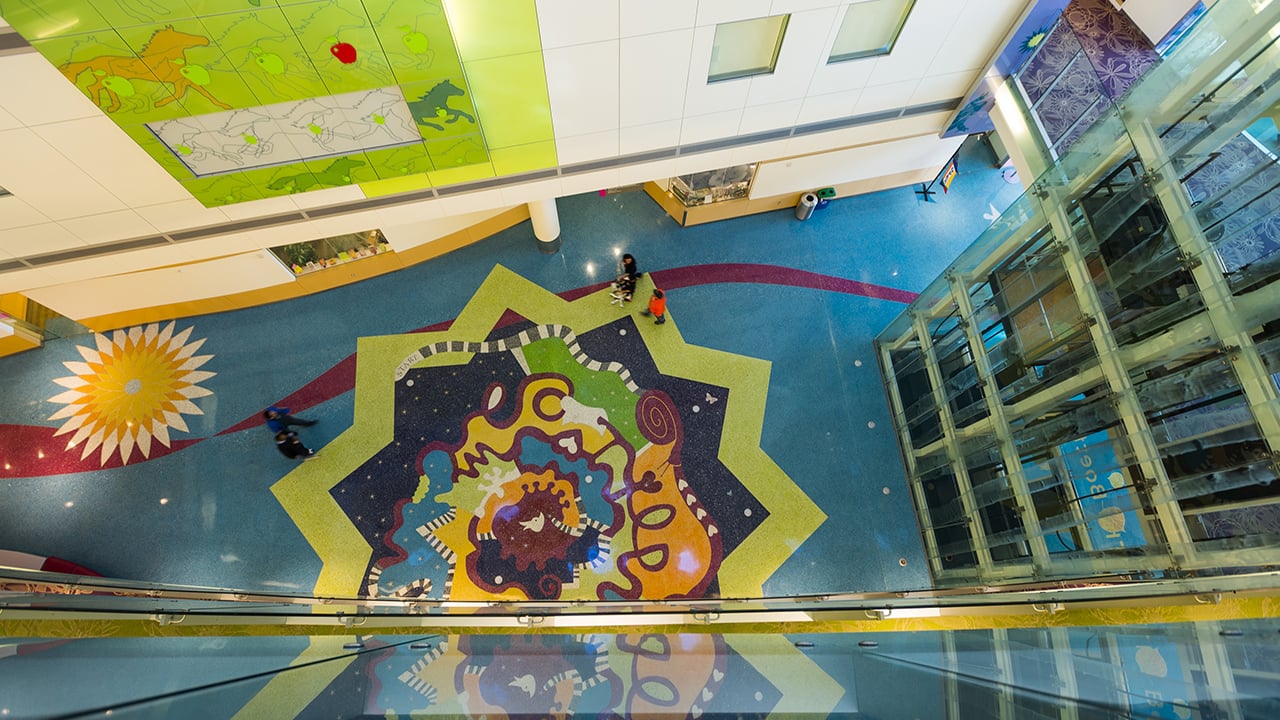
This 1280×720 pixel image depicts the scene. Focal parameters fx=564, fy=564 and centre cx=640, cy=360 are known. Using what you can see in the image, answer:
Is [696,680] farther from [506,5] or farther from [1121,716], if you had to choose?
[506,5]

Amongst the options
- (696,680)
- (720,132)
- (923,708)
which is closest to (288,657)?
(696,680)

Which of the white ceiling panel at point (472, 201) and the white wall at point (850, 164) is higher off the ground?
the white wall at point (850, 164)

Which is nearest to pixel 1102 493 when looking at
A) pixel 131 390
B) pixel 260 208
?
pixel 260 208

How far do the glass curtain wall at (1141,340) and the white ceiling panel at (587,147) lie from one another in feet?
13.7

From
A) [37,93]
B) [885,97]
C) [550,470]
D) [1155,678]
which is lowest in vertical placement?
[1155,678]

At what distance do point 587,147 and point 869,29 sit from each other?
314cm

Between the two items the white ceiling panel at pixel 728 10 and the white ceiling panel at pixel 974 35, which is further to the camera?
the white ceiling panel at pixel 974 35

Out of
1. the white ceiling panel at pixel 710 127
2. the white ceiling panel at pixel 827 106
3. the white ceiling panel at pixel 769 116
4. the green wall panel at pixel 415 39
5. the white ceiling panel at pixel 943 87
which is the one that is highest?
the white ceiling panel at pixel 943 87

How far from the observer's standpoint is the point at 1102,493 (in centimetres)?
530

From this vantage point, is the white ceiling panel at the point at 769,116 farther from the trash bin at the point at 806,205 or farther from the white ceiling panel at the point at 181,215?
the white ceiling panel at the point at 181,215

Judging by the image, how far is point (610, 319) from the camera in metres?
8.48

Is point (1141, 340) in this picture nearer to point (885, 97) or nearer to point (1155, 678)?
point (1155, 678)

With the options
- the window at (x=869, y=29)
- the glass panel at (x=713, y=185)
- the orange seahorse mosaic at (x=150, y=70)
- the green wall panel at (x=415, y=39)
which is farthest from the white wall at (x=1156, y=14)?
the orange seahorse mosaic at (x=150, y=70)

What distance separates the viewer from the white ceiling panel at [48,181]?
15.6 ft
